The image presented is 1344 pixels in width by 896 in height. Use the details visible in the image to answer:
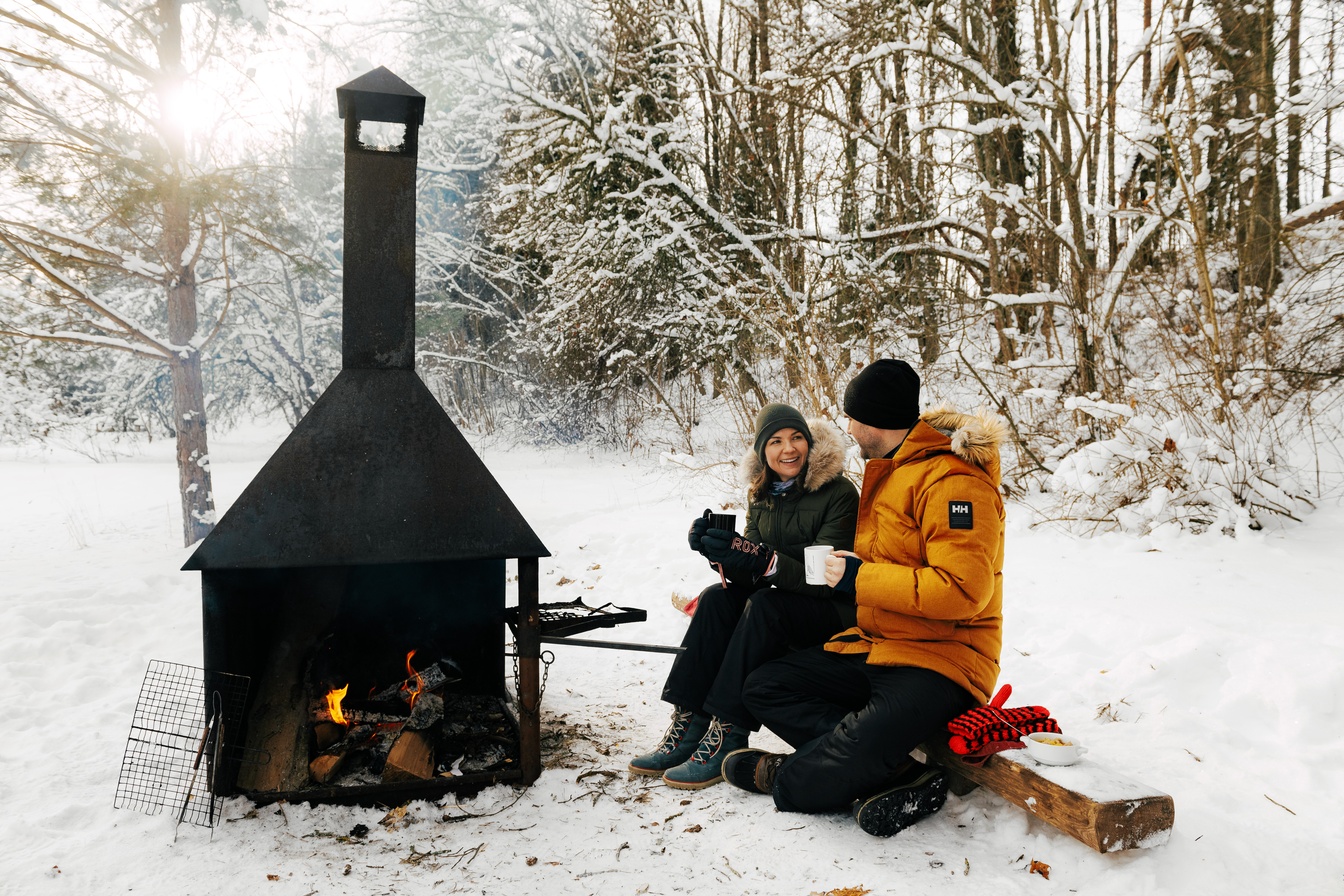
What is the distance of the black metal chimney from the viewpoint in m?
2.99

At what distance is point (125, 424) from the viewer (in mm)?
17531

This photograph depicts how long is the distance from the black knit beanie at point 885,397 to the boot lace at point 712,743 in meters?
1.32

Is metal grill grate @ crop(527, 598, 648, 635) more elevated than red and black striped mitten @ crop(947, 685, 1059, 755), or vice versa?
metal grill grate @ crop(527, 598, 648, 635)

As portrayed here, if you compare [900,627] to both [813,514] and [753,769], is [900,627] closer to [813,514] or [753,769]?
[813,514]

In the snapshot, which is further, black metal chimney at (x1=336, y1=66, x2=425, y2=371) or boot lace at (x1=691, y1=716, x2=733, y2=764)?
black metal chimney at (x1=336, y1=66, x2=425, y2=371)

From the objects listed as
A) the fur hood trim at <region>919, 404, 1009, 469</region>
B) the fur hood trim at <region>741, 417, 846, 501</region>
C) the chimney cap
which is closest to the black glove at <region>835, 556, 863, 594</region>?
the fur hood trim at <region>919, 404, 1009, 469</region>

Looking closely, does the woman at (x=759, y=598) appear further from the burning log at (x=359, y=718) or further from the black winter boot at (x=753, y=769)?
the burning log at (x=359, y=718)

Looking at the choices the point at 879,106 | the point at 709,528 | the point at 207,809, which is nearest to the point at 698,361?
the point at 879,106

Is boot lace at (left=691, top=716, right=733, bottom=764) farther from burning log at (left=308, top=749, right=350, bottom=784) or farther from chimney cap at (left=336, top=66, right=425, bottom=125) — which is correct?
chimney cap at (left=336, top=66, right=425, bottom=125)

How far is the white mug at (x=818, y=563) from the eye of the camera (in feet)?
8.26

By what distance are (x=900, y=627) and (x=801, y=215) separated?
9.68 meters

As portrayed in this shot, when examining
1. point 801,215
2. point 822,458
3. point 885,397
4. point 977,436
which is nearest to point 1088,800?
point 977,436

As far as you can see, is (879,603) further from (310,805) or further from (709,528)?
(310,805)

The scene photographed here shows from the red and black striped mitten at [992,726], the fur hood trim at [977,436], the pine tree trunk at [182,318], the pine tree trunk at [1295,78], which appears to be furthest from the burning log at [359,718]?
the pine tree trunk at [1295,78]
